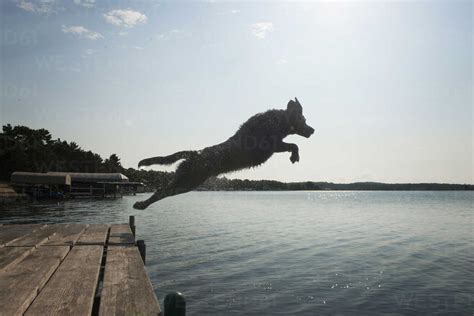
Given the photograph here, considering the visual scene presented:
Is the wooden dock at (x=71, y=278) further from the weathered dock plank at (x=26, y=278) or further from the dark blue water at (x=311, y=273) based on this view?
the dark blue water at (x=311, y=273)

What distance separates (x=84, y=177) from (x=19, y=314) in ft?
292

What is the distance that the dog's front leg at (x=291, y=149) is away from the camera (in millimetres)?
5866

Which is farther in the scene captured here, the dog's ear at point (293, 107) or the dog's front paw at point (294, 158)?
the dog's front paw at point (294, 158)

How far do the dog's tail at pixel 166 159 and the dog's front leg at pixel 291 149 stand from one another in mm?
1281

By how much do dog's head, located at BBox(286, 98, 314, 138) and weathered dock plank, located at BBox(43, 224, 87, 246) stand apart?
6941mm

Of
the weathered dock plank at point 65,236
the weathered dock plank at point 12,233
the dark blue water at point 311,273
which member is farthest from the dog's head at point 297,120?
the dark blue water at point 311,273

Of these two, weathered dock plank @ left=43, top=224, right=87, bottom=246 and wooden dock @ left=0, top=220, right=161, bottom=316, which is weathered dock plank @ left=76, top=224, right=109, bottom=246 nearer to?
wooden dock @ left=0, top=220, right=161, bottom=316

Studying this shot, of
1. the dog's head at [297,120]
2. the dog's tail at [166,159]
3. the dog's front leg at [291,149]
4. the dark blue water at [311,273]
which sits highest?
the dog's head at [297,120]

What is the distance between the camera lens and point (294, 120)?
19.2ft

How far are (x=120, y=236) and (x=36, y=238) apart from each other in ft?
7.38

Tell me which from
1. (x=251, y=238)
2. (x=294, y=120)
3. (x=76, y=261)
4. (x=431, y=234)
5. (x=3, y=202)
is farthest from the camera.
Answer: (x=3, y=202)

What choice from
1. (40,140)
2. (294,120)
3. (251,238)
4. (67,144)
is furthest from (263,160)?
(67,144)

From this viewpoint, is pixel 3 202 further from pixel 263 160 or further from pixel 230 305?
pixel 263 160

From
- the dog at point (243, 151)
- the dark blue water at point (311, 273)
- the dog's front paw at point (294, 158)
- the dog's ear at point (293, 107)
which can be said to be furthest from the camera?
the dark blue water at point (311, 273)
